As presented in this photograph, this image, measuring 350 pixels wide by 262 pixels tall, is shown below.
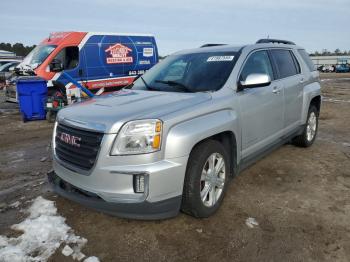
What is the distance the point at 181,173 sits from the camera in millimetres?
2943

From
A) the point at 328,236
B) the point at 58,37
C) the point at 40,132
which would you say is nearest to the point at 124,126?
the point at 328,236

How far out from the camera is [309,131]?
5.99 metres

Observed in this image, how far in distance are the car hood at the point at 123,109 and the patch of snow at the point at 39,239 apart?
1.04 m

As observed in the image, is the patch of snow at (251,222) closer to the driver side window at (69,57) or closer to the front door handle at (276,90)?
the front door handle at (276,90)

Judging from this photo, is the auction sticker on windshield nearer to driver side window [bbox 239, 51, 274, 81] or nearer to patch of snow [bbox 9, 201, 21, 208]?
driver side window [bbox 239, 51, 274, 81]

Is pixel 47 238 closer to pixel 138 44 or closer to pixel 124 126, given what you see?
pixel 124 126

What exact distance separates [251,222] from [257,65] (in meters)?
2.05

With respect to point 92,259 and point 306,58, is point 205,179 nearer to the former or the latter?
point 92,259

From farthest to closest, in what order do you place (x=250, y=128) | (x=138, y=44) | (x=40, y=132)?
1. (x=138, y=44)
2. (x=40, y=132)
3. (x=250, y=128)

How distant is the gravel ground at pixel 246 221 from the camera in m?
2.90

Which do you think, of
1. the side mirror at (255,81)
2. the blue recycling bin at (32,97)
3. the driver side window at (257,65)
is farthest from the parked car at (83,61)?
the side mirror at (255,81)

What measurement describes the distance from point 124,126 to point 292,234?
6.15ft

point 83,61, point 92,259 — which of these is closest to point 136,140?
point 92,259

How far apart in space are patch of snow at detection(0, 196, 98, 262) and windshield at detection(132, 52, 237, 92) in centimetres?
186
